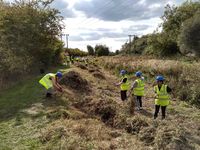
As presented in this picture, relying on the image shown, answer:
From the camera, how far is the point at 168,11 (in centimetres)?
4475

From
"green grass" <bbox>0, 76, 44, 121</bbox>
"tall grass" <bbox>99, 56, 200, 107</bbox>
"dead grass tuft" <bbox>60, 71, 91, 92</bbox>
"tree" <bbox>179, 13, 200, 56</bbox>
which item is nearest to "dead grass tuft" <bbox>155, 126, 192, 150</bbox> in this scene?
"green grass" <bbox>0, 76, 44, 121</bbox>

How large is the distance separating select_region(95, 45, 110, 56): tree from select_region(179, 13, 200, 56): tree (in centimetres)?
3749

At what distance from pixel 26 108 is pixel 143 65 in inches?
562

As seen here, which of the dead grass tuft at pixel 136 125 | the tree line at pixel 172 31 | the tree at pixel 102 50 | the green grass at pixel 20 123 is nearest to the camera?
the green grass at pixel 20 123

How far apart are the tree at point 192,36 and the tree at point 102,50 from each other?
37.5 meters

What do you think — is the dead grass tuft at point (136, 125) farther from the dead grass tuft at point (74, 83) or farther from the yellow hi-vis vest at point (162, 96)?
the dead grass tuft at point (74, 83)

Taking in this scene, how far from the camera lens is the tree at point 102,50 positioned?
7044 cm

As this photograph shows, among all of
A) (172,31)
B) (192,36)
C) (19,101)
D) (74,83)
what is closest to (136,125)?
(19,101)

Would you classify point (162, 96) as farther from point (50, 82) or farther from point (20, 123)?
point (50, 82)

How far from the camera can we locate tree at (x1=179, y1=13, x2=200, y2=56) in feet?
106

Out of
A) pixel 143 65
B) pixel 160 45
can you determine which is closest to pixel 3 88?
Result: pixel 143 65

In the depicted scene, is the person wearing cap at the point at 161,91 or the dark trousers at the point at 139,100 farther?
the dark trousers at the point at 139,100

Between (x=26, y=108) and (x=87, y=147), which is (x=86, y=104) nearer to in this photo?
(x=26, y=108)

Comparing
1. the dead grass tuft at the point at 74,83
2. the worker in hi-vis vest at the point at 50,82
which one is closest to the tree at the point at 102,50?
the dead grass tuft at the point at 74,83
